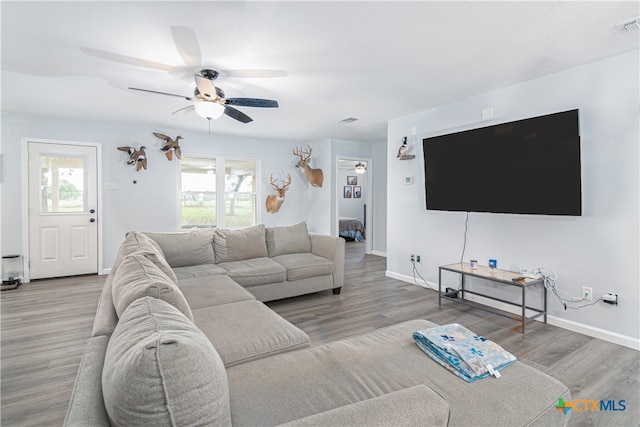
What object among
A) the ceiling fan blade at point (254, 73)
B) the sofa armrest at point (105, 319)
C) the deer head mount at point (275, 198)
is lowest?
the sofa armrest at point (105, 319)

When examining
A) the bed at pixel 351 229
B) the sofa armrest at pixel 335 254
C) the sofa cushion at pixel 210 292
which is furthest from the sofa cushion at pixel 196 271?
the bed at pixel 351 229

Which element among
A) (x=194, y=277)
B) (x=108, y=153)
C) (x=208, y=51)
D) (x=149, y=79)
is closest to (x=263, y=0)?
(x=208, y=51)

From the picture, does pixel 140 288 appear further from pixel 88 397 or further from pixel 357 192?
pixel 357 192

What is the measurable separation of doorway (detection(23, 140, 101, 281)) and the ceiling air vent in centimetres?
629

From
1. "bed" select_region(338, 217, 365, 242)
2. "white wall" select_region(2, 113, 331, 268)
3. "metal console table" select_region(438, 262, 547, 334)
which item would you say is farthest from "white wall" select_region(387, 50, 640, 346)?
"bed" select_region(338, 217, 365, 242)

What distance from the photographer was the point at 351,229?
933 centimetres

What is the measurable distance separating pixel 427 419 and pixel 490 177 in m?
3.12

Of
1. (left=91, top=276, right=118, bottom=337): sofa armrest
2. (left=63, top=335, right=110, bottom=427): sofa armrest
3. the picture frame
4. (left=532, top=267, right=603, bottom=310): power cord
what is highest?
the picture frame

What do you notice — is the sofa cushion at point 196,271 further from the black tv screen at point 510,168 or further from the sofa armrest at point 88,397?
the black tv screen at point 510,168

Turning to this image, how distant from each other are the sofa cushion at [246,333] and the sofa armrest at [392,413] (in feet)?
2.87

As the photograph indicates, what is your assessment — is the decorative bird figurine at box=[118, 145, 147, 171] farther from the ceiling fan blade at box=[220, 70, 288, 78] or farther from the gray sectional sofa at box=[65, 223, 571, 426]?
the gray sectional sofa at box=[65, 223, 571, 426]

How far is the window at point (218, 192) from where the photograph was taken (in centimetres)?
596

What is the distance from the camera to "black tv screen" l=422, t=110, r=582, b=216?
2.88 m

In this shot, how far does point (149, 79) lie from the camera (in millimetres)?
3262
